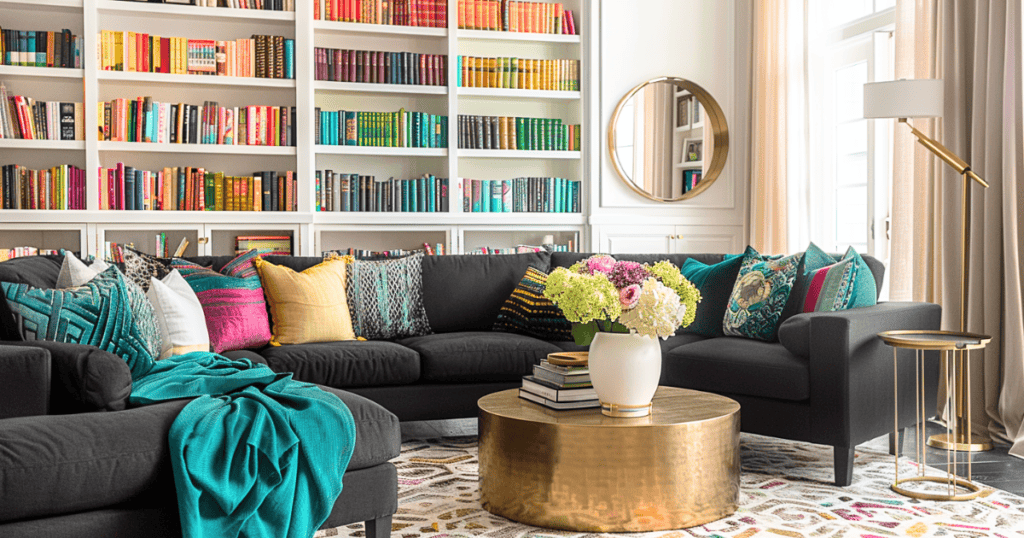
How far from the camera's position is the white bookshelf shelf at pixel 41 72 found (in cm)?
481

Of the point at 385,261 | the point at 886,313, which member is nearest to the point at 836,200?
the point at 886,313

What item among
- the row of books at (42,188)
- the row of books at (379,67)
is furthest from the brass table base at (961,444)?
the row of books at (42,188)

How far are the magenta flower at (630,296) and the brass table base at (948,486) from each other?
1.25 m

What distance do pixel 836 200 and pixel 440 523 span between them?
3.68 meters

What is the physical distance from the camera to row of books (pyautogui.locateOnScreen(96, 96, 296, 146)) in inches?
196

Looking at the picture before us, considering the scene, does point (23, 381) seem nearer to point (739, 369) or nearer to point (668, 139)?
point (739, 369)

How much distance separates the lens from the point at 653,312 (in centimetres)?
250

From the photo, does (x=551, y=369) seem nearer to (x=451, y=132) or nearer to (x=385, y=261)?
(x=385, y=261)

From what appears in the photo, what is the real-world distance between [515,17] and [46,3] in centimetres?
273

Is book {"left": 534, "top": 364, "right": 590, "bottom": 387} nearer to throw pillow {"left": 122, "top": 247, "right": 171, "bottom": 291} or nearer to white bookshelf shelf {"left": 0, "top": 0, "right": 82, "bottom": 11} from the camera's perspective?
throw pillow {"left": 122, "top": 247, "right": 171, "bottom": 291}

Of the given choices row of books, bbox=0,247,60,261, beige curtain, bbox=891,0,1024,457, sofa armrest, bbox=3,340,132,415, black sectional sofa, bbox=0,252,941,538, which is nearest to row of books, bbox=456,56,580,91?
black sectional sofa, bbox=0,252,941,538

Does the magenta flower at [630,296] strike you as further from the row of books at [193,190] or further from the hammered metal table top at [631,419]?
the row of books at [193,190]

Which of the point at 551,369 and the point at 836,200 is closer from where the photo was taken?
the point at 551,369

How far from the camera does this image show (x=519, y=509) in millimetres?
2590
